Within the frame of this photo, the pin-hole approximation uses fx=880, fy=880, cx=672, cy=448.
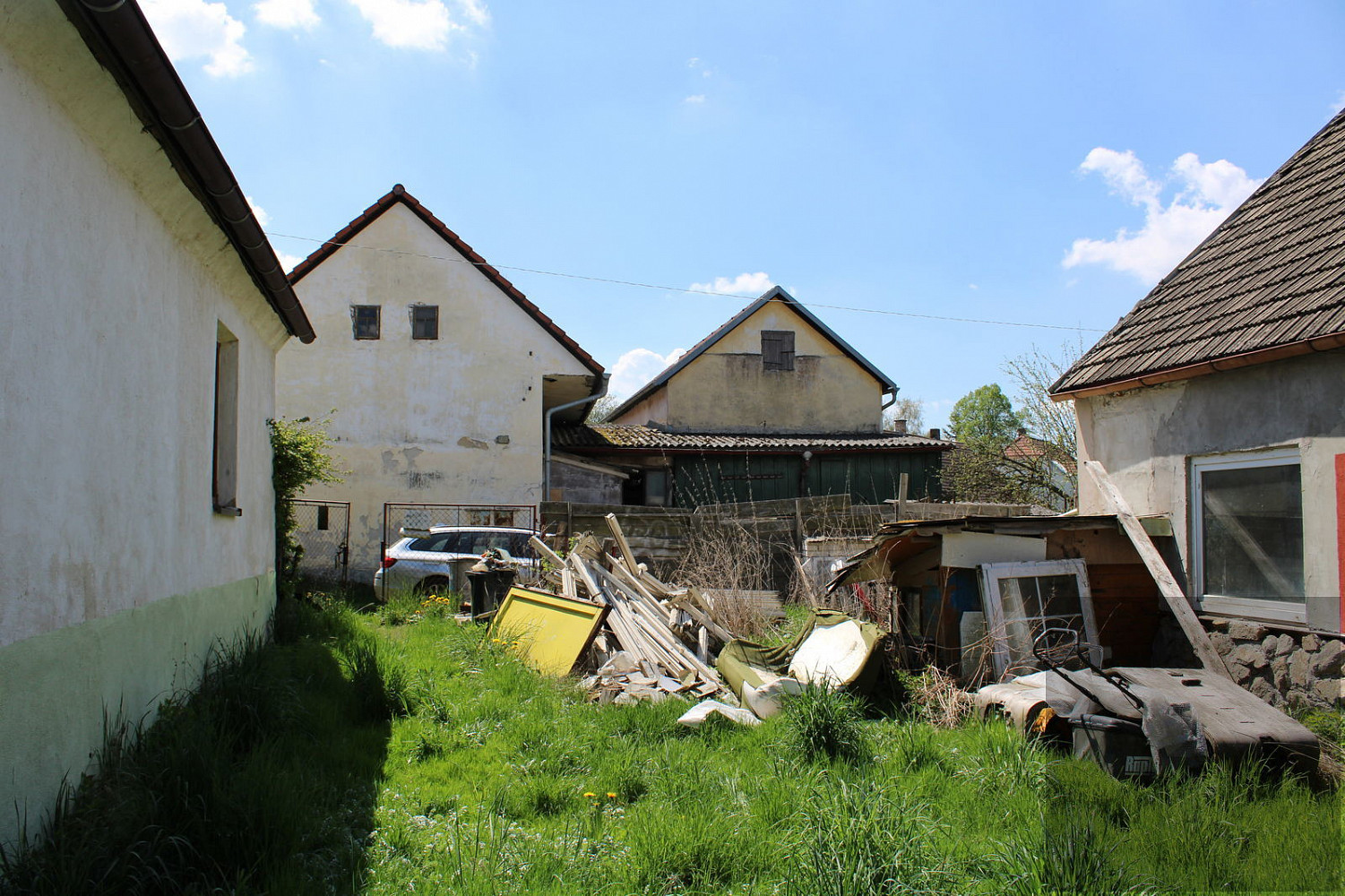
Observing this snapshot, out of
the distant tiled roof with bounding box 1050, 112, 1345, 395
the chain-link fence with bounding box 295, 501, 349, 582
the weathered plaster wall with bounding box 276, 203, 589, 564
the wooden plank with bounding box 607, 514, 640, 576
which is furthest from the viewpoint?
the weathered plaster wall with bounding box 276, 203, 589, 564

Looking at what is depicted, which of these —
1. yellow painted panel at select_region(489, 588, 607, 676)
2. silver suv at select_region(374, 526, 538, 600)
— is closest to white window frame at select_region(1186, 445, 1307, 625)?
yellow painted panel at select_region(489, 588, 607, 676)

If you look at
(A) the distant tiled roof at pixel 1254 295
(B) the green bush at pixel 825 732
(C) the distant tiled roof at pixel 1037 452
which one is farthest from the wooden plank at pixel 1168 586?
(C) the distant tiled roof at pixel 1037 452

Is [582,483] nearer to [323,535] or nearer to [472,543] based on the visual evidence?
[323,535]

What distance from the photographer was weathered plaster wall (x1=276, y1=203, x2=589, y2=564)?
18438 mm

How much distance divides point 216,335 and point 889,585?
6.13m

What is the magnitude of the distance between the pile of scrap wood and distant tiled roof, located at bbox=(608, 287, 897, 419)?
13.4m

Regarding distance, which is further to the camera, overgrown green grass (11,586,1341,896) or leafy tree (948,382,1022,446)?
leafy tree (948,382,1022,446)

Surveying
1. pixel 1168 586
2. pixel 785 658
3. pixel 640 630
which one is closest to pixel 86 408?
pixel 640 630

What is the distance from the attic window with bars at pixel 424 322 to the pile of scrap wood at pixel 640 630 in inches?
354

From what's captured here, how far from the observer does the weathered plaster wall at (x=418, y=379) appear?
1844 centimetres

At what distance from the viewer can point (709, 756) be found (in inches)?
225

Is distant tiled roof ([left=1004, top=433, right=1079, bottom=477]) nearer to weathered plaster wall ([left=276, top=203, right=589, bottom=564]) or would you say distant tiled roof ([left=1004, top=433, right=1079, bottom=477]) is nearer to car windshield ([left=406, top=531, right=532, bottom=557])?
weathered plaster wall ([left=276, top=203, right=589, bottom=564])

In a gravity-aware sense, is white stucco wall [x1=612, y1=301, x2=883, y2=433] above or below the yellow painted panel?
above

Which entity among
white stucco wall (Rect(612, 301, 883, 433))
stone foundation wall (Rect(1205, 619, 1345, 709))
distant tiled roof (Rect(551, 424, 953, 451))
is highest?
white stucco wall (Rect(612, 301, 883, 433))
